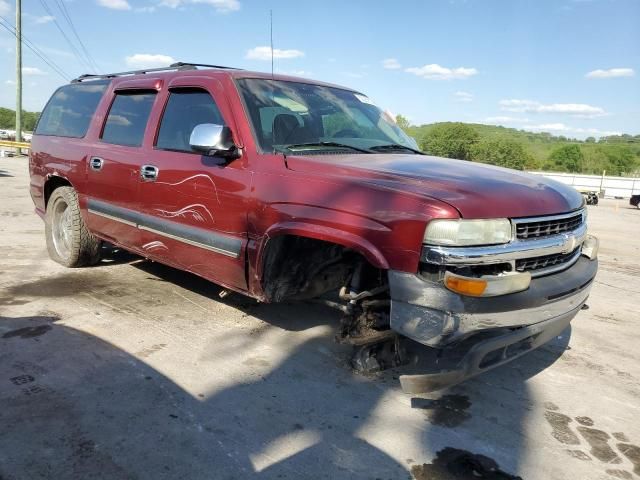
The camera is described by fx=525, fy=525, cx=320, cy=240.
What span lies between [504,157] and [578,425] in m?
64.6

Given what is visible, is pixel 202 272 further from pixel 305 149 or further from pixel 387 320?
pixel 387 320

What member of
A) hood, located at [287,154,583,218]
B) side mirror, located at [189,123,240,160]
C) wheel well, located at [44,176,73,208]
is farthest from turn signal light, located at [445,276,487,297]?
wheel well, located at [44,176,73,208]

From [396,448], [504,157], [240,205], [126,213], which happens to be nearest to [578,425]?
[396,448]

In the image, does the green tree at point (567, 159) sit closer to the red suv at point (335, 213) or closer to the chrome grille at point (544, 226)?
the red suv at point (335, 213)

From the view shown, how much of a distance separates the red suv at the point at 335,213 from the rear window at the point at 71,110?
0.08 meters

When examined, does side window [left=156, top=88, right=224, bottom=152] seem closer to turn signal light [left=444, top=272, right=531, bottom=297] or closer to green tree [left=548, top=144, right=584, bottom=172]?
turn signal light [left=444, top=272, right=531, bottom=297]

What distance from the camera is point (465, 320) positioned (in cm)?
257

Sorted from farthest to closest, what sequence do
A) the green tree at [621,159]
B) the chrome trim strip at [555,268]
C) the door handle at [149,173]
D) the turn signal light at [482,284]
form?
the green tree at [621,159], the door handle at [149,173], the chrome trim strip at [555,268], the turn signal light at [482,284]

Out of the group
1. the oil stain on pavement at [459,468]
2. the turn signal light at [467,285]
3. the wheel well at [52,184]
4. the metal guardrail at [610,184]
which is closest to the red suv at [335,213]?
the turn signal light at [467,285]

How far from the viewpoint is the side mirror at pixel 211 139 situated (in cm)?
335

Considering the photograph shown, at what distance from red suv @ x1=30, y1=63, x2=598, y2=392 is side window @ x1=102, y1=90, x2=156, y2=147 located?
0.06ft

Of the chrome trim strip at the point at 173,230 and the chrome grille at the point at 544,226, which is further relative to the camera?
the chrome trim strip at the point at 173,230

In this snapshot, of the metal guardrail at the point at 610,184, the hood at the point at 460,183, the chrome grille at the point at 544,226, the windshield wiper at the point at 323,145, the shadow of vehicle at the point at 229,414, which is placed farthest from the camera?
the metal guardrail at the point at 610,184

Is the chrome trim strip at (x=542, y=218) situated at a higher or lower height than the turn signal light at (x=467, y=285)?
higher
